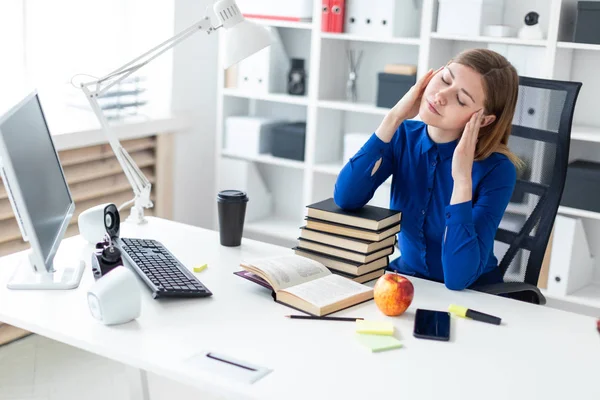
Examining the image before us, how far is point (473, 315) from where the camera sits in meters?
1.79

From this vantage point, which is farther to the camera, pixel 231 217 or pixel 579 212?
pixel 579 212

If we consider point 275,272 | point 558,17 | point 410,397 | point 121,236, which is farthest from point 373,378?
Answer: point 558,17

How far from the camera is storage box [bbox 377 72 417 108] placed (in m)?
3.53

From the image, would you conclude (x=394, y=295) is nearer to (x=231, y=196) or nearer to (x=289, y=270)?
(x=289, y=270)

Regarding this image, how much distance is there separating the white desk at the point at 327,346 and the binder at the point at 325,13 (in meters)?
1.98

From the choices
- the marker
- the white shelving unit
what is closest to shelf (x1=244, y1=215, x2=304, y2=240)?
the white shelving unit

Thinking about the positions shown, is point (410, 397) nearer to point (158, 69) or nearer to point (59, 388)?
point (59, 388)

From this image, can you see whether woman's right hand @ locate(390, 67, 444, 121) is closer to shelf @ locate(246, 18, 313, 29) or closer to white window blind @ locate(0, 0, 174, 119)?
shelf @ locate(246, 18, 313, 29)

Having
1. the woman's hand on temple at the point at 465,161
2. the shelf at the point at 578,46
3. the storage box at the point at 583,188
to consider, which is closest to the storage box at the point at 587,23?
the shelf at the point at 578,46

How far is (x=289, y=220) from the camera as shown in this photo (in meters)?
4.24

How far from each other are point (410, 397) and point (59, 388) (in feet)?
6.04

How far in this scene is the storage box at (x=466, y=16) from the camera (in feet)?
10.9

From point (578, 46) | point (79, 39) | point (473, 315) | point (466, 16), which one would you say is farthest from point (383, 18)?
point (473, 315)

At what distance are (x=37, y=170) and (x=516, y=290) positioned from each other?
3.99 ft
